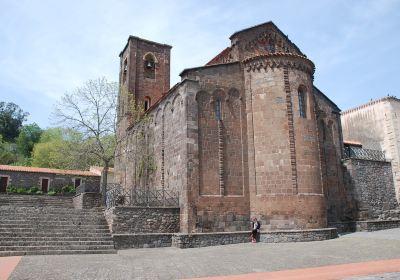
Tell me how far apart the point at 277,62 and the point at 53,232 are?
47.5ft

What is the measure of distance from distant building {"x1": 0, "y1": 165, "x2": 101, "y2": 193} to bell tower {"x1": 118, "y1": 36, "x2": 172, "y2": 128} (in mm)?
9567

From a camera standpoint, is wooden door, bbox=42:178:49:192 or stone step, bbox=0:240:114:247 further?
wooden door, bbox=42:178:49:192

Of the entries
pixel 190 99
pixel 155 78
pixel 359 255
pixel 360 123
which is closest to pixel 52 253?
pixel 190 99

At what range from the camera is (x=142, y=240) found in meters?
15.8

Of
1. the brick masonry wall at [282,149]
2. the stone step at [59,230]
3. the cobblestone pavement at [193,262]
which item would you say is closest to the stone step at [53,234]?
the stone step at [59,230]

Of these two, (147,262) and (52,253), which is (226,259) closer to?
(147,262)

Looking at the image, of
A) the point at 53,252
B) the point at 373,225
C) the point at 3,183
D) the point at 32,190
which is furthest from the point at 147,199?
the point at 3,183

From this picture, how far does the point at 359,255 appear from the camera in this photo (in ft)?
37.6

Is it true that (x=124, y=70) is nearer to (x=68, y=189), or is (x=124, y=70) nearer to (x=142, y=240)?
(x=68, y=189)

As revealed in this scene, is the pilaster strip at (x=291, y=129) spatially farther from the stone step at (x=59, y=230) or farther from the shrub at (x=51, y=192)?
the shrub at (x=51, y=192)

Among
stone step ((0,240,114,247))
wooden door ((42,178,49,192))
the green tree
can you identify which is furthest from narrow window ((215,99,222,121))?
the green tree

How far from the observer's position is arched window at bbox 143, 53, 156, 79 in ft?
102

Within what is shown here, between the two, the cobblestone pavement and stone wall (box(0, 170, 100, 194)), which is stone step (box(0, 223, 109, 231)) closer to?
the cobblestone pavement

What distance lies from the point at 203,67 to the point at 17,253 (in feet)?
41.2
